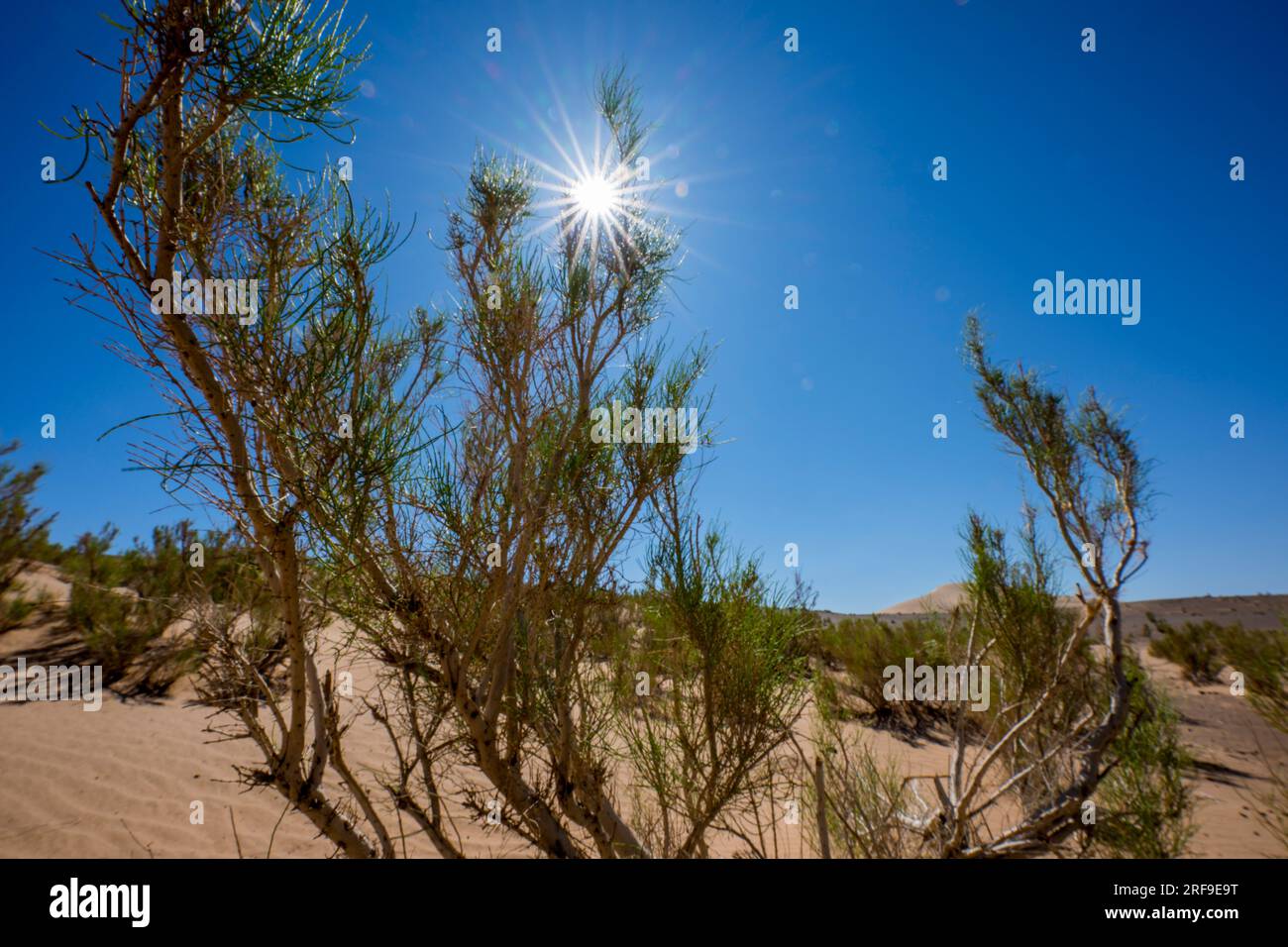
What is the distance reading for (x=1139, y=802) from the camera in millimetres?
3600

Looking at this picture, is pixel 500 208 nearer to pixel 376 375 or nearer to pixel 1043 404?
pixel 376 375

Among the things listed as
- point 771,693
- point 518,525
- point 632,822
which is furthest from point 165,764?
point 771,693

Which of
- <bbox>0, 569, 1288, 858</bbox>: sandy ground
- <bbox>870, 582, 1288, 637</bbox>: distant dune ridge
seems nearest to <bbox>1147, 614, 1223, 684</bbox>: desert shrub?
<bbox>0, 569, 1288, 858</bbox>: sandy ground

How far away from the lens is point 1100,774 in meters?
3.64

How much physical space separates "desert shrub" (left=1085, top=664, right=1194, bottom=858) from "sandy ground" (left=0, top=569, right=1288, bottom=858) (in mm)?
678

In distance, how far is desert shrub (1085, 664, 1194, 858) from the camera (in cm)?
→ 345

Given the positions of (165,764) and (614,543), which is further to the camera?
(165,764)

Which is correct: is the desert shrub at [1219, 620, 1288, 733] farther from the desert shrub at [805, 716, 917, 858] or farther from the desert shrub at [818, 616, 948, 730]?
the desert shrub at [818, 616, 948, 730]

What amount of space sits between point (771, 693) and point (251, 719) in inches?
87.1
